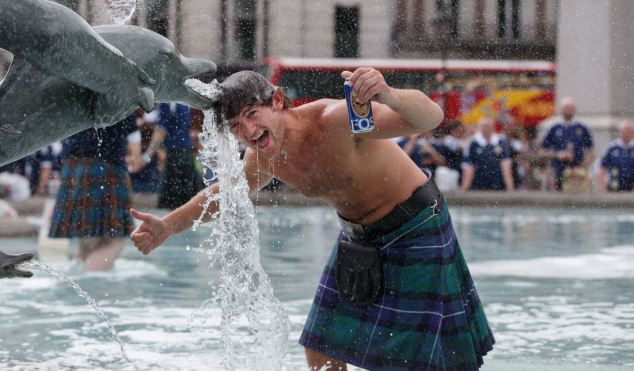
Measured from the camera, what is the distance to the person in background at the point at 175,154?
8.98 m

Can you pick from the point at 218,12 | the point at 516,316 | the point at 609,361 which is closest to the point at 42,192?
the point at 516,316

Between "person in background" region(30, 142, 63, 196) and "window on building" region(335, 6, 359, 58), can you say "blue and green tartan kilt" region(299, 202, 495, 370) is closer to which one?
"person in background" region(30, 142, 63, 196)

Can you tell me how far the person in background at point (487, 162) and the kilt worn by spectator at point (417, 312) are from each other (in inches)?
443

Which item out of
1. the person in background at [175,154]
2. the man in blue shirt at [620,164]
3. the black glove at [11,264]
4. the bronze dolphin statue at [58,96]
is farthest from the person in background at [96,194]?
the man in blue shirt at [620,164]

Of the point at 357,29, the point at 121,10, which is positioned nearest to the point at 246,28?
the point at 357,29

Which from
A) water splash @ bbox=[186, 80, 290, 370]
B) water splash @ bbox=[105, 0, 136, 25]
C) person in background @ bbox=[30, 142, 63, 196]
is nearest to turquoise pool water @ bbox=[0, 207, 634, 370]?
water splash @ bbox=[186, 80, 290, 370]

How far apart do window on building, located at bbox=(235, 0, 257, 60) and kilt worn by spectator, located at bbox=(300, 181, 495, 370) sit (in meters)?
31.1

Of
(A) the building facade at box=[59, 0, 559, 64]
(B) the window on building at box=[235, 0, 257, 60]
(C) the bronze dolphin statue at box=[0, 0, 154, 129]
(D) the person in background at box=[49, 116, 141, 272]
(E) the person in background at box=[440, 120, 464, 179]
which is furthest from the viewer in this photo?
(B) the window on building at box=[235, 0, 257, 60]

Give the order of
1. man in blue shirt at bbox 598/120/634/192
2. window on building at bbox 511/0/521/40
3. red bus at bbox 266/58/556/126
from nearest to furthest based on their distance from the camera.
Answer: man in blue shirt at bbox 598/120/634/192, red bus at bbox 266/58/556/126, window on building at bbox 511/0/521/40

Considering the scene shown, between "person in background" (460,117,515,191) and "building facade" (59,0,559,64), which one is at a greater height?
"building facade" (59,0,559,64)

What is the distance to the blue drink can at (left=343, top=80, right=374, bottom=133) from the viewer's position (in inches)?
134

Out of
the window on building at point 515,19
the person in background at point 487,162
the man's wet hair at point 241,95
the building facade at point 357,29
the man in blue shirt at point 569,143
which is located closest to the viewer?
the man's wet hair at point 241,95

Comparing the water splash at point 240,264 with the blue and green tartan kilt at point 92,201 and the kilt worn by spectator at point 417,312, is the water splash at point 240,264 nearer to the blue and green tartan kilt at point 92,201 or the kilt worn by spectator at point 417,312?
the kilt worn by spectator at point 417,312

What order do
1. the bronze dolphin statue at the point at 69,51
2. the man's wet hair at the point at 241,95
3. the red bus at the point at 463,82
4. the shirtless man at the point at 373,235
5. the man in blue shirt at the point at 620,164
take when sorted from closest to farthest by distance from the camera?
the bronze dolphin statue at the point at 69,51 < the man's wet hair at the point at 241,95 < the shirtless man at the point at 373,235 < the man in blue shirt at the point at 620,164 < the red bus at the point at 463,82
